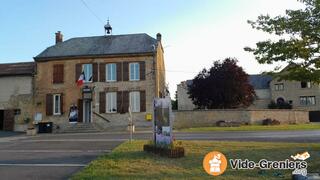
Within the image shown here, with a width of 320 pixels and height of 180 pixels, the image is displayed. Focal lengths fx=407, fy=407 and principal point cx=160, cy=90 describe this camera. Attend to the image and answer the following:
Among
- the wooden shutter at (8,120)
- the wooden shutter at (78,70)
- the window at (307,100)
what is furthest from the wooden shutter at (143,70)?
the window at (307,100)

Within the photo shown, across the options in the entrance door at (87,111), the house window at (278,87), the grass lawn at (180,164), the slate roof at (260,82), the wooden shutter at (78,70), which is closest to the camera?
the grass lawn at (180,164)

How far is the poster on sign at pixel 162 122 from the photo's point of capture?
13691mm

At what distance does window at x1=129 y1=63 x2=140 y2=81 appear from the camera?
35.5 metres

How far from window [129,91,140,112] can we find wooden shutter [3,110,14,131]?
11.0m

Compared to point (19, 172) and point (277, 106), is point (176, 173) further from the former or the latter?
point (277, 106)

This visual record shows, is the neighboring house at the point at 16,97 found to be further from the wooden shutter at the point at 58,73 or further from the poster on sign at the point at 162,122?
the poster on sign at the point at 162,122

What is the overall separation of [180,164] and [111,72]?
82.6 feet

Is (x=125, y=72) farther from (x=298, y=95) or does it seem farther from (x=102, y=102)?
(x=298, y=95)

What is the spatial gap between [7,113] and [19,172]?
2718 cm

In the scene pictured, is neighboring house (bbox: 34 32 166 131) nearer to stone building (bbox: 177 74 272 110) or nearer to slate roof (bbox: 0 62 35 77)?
slate roof (bbox: 0 62 35 77)

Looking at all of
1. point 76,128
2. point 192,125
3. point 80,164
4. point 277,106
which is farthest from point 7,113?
point 277,106

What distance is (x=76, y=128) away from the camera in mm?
34344

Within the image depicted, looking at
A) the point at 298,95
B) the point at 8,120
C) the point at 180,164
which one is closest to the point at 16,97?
the point at 8,120

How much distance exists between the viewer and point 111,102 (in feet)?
117
